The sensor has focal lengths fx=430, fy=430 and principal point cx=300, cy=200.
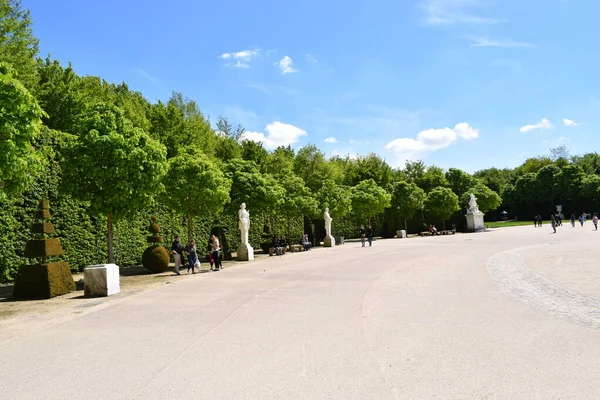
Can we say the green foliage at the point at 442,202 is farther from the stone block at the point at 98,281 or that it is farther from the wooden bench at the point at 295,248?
the stone block at the point at 98,281

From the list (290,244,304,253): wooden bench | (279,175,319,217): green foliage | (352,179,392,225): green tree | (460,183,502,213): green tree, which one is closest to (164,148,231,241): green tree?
(279,175,319,217): green foliage

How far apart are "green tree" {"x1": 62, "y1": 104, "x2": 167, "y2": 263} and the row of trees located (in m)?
0.04

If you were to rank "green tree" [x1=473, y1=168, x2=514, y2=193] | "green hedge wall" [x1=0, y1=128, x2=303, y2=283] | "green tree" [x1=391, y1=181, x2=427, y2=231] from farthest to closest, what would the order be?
"green tree" [x1=473, y1=168, x2=514, y2=193], "green tree" [x1=391, y1=181, x2=427, y2=231], "green hedge wall" [x1=0, y1=128, x2=303, y2=283]

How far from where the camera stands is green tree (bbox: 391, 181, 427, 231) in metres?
50.4

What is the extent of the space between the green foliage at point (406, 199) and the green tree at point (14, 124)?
44.0 m

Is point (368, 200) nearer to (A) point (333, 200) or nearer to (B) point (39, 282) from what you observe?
(A) point (333, 200)

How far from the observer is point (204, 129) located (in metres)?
48.3

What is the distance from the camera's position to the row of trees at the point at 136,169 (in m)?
14.5

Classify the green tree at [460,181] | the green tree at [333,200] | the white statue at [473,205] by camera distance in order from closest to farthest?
the green tree at [333,200]
the white statue at [473,205]
the green tree at [460,181]

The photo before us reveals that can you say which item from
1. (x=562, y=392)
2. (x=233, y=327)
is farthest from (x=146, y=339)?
(x=562, y=392)

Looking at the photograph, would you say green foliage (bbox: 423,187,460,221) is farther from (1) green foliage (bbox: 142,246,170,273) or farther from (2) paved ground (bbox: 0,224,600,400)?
(2) paved ground (bbox: 0,224,600,400)

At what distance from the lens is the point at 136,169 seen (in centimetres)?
1567

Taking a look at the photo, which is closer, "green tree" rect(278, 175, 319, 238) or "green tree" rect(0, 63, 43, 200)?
"green tree" rect(0, 63, 43, 200)

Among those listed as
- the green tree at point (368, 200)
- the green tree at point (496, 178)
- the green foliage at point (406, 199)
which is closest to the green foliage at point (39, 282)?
the green tree at point (368, 200)
